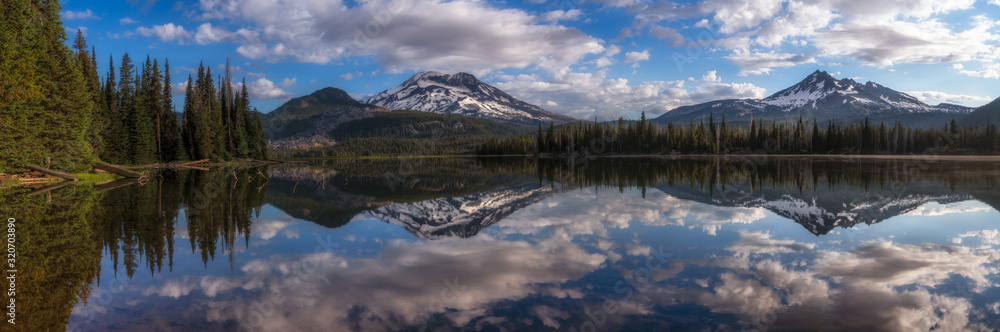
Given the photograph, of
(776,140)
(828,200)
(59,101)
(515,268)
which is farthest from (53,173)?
(776,140)

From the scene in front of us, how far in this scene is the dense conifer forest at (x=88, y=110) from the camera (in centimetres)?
3372

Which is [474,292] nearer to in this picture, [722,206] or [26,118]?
[722,206]

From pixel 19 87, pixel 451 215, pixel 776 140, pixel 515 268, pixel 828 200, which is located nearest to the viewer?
pixel 515 268

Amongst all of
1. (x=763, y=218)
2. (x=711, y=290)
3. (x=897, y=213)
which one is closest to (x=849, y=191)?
(x=897, y=213)

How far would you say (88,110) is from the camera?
42906 millimetres

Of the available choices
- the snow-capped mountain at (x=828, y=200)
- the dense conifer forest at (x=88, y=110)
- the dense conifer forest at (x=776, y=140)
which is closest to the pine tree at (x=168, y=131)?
the dense conifer forest at (x=88, y=110)

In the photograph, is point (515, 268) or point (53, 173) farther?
point (53, 173)

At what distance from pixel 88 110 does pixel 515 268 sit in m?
49.2

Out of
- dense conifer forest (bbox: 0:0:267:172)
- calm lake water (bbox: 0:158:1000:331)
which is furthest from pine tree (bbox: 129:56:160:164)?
calm lake water (bbox: 0:158:1000:331)

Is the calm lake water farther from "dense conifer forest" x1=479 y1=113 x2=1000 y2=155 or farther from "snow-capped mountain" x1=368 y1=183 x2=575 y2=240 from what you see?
"dense conifer forest" x1=479 y1=113 x2=1000 y2=155

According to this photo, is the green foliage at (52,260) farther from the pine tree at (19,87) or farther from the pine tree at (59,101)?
the pine tree at (59,101)

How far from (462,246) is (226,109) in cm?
9795

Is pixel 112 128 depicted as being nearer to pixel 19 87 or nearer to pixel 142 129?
pixel 142 129

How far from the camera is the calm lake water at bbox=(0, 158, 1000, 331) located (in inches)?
323
